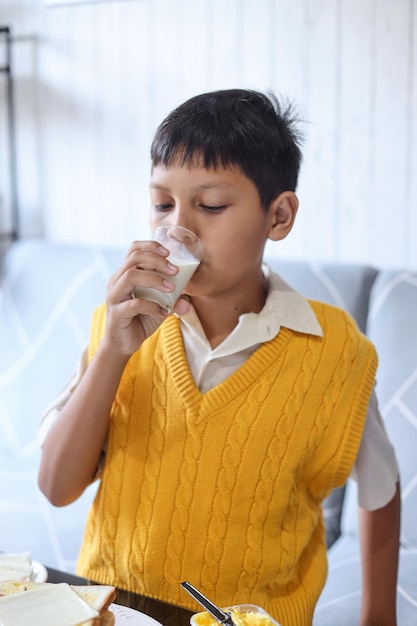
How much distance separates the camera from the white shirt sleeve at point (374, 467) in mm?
1272

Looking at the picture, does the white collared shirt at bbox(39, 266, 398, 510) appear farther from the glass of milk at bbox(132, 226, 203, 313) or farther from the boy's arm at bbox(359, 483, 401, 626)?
the glass of milk at bbox(132, 226, 203, 313)

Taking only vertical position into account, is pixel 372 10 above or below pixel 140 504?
above

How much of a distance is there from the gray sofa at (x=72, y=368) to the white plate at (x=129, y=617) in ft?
2.36

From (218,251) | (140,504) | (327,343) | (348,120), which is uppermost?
(348,120)

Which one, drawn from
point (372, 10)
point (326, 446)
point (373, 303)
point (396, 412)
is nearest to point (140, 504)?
point (326, 446)

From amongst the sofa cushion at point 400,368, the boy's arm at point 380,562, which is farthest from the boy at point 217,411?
the sofa cushion at point 400,368

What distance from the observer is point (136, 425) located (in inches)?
47.3

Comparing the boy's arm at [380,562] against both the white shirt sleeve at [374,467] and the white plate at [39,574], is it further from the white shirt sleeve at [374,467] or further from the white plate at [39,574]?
the white plate at [39,574]

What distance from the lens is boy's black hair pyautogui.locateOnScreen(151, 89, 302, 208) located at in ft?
3.72

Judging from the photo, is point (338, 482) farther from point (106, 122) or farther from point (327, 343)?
point (106, 122)

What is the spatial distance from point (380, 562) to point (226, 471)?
333 mm

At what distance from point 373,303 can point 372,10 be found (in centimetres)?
77

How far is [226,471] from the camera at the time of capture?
116 cm

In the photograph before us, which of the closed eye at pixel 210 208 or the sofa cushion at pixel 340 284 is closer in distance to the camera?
the closed eye at pixel 210 208
